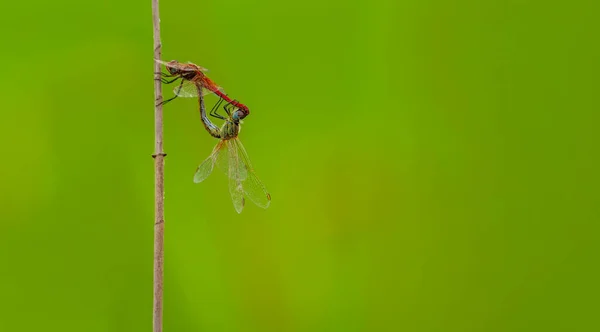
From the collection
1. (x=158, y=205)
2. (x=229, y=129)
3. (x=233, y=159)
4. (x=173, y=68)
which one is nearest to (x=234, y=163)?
(x=233, y=159)

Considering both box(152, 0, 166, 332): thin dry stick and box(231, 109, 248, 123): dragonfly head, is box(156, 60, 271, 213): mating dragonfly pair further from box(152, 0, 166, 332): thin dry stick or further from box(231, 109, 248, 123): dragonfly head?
box(152, 0, 166, 332): thin dry stick

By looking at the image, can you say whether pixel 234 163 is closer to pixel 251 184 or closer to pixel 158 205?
pixel 251 184

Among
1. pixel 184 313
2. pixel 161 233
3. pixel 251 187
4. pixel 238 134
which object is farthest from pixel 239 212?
pixel 161 233

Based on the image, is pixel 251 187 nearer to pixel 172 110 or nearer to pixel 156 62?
pixel 172 110

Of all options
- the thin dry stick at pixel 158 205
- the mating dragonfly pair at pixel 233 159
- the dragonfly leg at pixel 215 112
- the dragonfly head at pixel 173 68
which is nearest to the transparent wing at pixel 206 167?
the mating dragonfly pair at pixel 233 159

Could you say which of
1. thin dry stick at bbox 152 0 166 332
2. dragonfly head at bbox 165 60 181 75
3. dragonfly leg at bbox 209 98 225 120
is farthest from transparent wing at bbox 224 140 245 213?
thin dry stick at bbox 152 0 166 332

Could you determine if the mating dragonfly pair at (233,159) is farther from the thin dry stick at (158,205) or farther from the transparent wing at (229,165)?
the thin dry stick at (158,205)

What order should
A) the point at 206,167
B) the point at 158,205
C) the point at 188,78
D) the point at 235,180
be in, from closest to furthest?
the point at 158,205 < the point at 188,78 < the point at 206,167 < the point at 235,180
